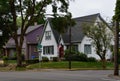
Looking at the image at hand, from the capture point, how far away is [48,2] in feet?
166

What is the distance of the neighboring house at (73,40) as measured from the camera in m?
67.6

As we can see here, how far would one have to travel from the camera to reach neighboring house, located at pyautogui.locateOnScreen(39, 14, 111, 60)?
222 ft

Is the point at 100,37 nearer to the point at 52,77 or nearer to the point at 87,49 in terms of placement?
the point at 87,49

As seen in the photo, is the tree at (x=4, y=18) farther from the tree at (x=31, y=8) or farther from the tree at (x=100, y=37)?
the tree at (x=100, y=37)

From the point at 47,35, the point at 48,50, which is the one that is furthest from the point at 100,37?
the point at 48,50

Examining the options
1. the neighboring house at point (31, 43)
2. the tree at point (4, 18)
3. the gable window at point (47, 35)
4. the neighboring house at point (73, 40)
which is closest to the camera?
the tree at point (4, 18)

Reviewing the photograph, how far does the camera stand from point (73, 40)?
224 ft

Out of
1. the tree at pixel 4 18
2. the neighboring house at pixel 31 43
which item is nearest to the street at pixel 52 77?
the tree at pixel 4 18

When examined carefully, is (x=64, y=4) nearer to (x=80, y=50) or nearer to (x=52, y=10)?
(x=52, y=10)

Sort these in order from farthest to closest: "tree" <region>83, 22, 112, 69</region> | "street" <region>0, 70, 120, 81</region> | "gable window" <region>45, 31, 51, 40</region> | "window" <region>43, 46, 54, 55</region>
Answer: "gable window" <region>45, 31, 51, 40</region>
"window" <region>43, 46, 54, 55</region>
"tree" <region>83, 22, 112, 69</region>
"street" <region>0, 70, 120, 81</region>

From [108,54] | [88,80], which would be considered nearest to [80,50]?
[108,54]

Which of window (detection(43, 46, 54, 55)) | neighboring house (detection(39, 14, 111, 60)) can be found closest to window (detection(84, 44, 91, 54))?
neighboring house (detection(39, 14, 111, 60))

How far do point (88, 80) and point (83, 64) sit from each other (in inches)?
1106

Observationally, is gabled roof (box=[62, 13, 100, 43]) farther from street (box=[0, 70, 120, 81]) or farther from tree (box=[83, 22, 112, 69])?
street (box=[0, 70, 120, 81])
